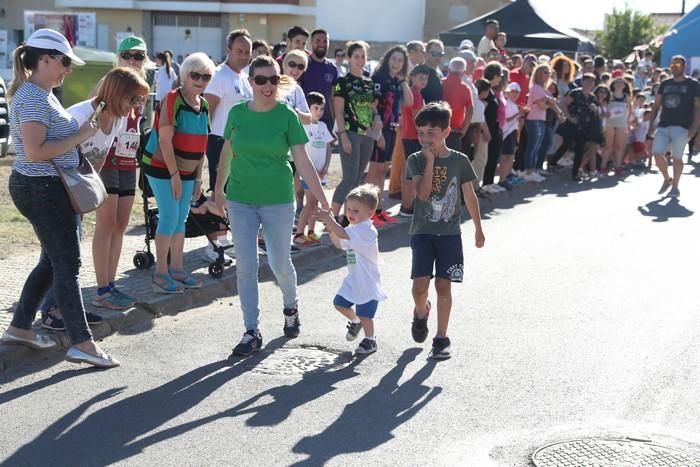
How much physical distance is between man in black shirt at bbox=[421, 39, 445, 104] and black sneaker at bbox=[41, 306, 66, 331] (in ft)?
22.4

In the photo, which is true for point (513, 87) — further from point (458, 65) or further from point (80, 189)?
point (80, 189)

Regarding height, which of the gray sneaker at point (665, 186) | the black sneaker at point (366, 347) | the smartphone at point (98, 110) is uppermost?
the smartphone at point (98, 110)

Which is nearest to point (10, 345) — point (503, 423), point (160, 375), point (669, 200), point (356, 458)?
point (160, 375)

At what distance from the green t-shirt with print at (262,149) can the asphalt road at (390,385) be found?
1.06 metres

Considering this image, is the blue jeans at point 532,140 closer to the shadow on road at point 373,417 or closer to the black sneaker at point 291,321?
the black sneaker at point 291,321

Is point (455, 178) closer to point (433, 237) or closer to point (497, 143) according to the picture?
point (433, 237)

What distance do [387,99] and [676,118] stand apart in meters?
5.92

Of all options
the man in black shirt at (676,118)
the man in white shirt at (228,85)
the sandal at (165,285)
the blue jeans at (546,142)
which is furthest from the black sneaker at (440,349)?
the blue jeans at (546,142)

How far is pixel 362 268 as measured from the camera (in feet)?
23.8

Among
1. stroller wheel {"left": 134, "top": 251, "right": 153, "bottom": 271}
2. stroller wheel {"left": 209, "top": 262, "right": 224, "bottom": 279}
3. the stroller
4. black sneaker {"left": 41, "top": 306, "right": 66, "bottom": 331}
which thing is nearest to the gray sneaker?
the stroller

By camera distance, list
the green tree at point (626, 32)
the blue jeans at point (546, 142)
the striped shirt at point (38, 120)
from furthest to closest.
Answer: the green tree at point (626, 32), the blue jeans at point (546, 142), the striped shirt at point (38, 120)

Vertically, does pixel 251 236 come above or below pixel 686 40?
below

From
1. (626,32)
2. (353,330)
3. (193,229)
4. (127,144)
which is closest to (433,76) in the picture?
(193,229)

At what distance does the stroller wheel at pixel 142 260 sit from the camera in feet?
30.3
